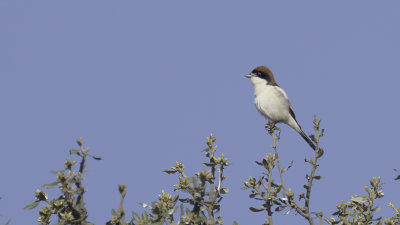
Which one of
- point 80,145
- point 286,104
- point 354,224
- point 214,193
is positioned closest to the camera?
point 80,145

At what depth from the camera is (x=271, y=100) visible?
1193cm

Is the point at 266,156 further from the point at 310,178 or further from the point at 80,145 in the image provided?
the point at 80,145

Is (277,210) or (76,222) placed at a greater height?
(277,210)

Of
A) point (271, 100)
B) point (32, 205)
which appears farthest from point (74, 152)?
point (271, 100)

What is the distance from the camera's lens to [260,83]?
12406 millimetres

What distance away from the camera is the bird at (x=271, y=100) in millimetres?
11945

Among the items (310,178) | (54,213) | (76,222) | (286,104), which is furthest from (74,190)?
(286,104)

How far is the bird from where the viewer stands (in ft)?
39.2

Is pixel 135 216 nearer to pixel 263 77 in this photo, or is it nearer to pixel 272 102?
pixel 272 102

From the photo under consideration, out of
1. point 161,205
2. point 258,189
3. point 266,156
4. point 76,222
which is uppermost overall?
point 266,156

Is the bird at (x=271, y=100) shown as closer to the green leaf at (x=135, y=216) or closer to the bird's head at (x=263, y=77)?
the bird's head at (x=263, y=77)

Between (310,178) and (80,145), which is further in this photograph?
(310,178)

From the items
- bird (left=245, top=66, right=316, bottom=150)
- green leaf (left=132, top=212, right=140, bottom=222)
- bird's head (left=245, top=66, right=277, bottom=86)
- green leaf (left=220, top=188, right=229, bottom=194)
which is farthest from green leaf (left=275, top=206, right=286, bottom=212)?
bird's head (left=245, top=66, right=277, bottom=86)

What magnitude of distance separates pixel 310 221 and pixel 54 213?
205 cm
